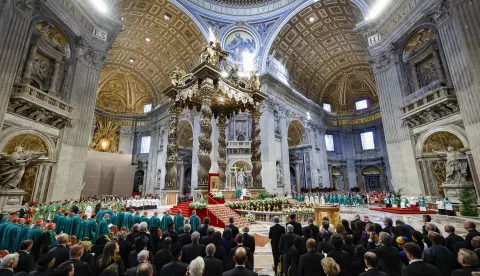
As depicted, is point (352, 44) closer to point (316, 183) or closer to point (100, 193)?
point (316, 183)

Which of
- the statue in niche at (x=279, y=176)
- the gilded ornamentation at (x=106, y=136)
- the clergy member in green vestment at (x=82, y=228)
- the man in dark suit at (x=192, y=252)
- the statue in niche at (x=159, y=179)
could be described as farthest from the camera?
the gilded ornamentation at (x=106, y=136)

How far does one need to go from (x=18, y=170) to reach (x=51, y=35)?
7.05 metres

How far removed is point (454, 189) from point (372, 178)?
1717 cm

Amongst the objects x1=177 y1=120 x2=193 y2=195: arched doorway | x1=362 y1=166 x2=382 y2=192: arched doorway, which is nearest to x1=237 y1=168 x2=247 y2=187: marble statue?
x1=177 y1=120 x2=193 y2=195: arched doorway

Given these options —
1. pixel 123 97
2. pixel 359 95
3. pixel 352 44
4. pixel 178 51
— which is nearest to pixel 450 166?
pixel 352 44

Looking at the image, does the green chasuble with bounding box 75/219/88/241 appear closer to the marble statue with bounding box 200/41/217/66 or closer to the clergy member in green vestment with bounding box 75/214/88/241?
the clergy member in green vestment with bounding box 75/214/88/241

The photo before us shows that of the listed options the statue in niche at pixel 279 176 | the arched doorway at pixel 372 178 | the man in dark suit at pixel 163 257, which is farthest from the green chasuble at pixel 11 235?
the arched doorway at pixel 372 178

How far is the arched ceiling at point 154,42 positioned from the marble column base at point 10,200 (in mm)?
13868

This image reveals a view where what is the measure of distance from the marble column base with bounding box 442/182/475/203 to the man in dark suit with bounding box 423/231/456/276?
34.4 ft

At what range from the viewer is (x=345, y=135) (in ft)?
92.7

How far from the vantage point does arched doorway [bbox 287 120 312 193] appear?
2347 centimetres

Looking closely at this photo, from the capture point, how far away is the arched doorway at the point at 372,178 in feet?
84.2

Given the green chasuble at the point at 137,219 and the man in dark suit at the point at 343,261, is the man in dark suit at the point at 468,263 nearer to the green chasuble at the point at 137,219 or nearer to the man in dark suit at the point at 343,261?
the man in dark suit at the point at 343,261

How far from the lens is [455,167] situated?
400 inches
